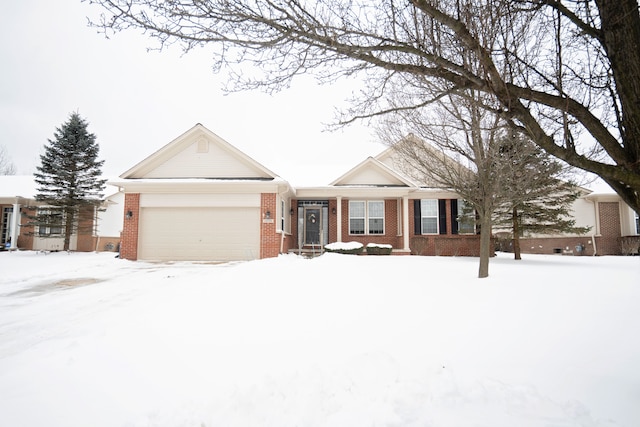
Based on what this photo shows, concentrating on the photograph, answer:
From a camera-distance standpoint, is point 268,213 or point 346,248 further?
point 346,248

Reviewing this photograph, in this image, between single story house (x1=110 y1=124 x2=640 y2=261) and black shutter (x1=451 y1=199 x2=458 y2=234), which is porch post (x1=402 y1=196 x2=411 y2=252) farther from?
black shutter (x1=451 y1=199 x2=458 y2=234)

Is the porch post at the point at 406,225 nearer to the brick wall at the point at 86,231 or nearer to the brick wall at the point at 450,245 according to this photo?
the brick wall at the point at 450,245

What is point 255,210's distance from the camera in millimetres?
13727

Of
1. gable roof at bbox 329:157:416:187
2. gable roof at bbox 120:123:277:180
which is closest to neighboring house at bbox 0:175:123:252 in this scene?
gable roof at bbox 120:123:277:180

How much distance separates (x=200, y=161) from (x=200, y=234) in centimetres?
314

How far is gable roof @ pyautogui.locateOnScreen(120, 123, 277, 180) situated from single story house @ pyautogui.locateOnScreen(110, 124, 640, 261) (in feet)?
0.14

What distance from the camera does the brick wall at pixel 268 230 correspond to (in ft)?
44.0

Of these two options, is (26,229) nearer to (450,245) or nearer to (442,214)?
(442,214)

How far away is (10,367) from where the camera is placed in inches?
132

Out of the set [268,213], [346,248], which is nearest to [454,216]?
[346,248]

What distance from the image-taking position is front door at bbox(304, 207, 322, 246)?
16828mm

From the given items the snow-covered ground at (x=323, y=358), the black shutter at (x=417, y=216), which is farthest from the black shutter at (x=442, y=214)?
the snow-covered ground at (x=323, y=358)

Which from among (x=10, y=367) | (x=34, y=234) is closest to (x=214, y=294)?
(x=10, y=367)

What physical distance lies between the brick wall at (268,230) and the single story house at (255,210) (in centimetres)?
4
